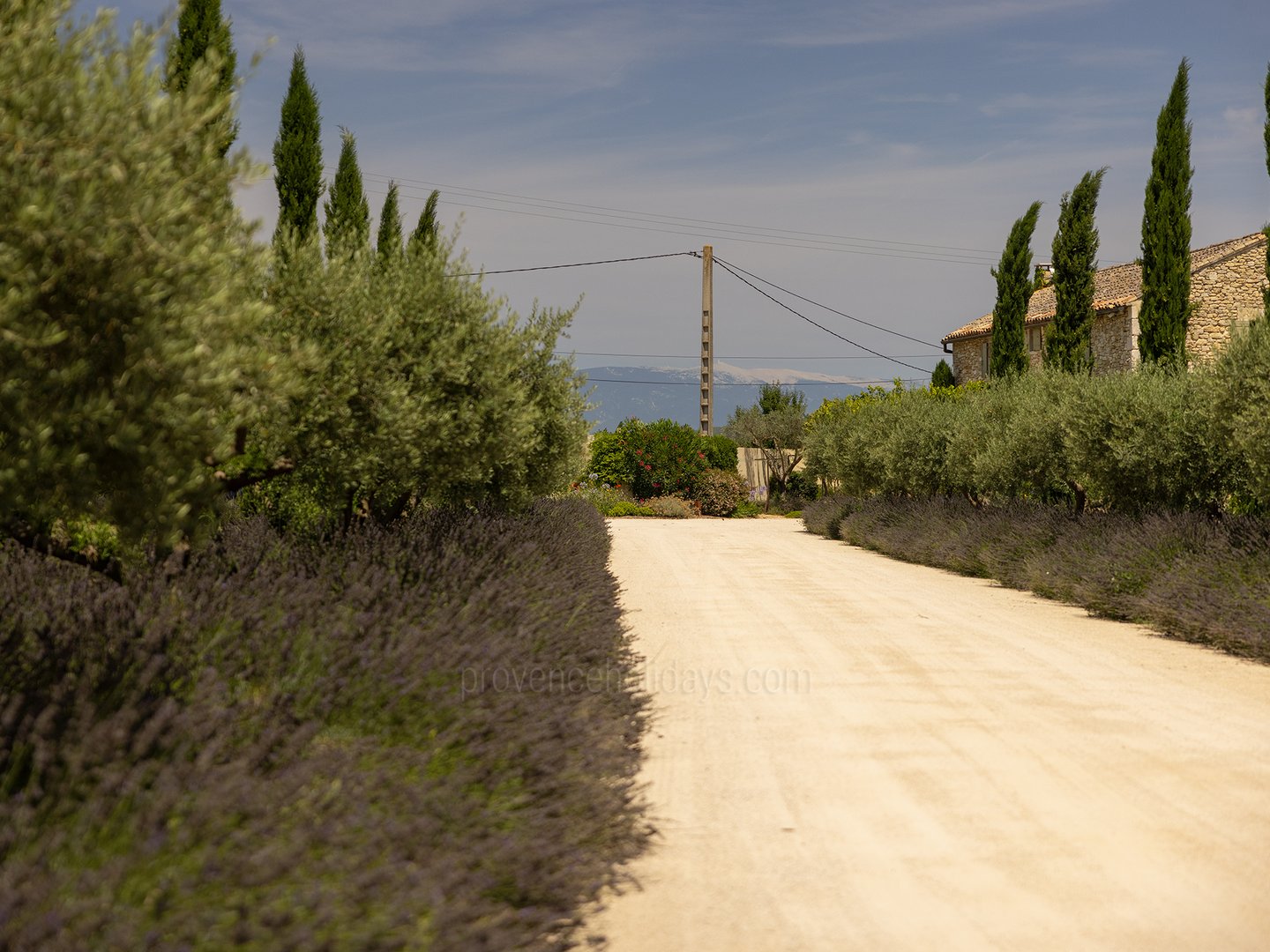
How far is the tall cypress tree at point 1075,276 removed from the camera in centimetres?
2470

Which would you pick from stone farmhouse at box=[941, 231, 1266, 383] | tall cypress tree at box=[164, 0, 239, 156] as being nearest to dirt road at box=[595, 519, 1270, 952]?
tall cypress tree at box=[164, 0, 239, 156]

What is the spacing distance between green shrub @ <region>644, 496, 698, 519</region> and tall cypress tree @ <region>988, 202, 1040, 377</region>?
38.5 feet

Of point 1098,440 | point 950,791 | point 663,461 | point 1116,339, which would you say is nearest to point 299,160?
point 1098,440

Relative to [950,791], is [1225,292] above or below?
above

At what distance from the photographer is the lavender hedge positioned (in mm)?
2881

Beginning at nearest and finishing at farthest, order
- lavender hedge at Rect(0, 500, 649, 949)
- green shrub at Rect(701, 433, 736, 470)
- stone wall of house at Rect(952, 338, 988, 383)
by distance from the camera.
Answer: lavender hedge at Rect(0, 500, 649, 949), green shrub at Rect(701, 433, 736, 470), stone wall of house at Rect(952, 338, 988, 383)

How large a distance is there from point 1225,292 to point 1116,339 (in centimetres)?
338

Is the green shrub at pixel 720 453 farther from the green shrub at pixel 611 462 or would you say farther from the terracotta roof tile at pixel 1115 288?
the terracotta roof tile at pixel 1115 288

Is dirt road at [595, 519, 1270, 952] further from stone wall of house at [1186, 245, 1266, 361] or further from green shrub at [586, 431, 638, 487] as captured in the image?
green shrub at [586, 431, 638, 487]

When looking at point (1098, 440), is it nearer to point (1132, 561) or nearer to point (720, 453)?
point (1132, 561)

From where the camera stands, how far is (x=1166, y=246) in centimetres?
2202

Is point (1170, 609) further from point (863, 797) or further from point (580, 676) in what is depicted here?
point (580, 676)

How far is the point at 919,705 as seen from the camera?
807 cm

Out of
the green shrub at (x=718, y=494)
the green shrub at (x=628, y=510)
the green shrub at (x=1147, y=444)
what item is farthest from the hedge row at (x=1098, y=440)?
the green shrub at (x=718, y=494)
